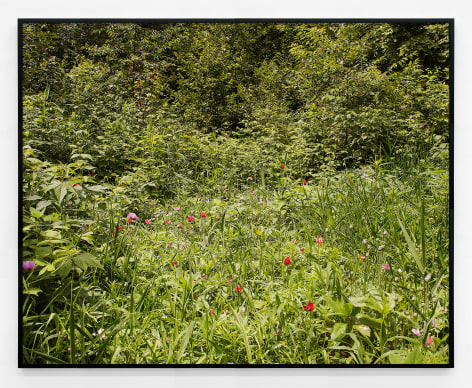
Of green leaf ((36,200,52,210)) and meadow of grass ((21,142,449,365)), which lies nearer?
meadow of grass ((21,142,449,365))

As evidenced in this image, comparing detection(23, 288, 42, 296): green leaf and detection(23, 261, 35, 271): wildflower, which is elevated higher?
detection(23, 261, 35, 271): wildflower

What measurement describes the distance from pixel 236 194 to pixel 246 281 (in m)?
0.92

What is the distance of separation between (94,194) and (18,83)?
2.30 feet

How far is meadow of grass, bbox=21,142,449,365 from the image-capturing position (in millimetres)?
1211

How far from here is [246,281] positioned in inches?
55.6

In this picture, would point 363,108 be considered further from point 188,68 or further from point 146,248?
point 146,248

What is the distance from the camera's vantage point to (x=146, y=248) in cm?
162

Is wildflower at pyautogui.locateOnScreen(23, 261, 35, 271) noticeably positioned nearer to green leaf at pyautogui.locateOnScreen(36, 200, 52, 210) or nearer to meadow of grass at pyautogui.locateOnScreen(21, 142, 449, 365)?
meadow of grass at pyautogui.locateOnScreen(21, 142, 449, 365)

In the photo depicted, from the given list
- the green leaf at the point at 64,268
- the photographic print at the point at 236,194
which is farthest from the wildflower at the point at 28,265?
the green leaf at the point at 64,268

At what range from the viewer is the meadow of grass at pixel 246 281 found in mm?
1211

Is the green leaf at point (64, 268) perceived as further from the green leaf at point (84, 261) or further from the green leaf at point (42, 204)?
the green leaf at point (42, 204)

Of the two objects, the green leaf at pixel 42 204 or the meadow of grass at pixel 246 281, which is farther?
the green leaf at pixel 42 204

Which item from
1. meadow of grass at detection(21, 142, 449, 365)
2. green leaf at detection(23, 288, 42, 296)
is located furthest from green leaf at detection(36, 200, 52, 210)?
green leaf at detection(23, 288, 42, 296)

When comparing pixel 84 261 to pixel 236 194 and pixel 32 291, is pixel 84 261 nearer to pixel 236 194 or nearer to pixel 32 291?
pixel 32 291
